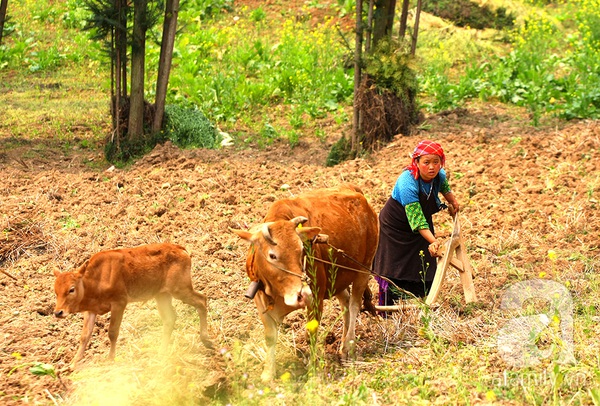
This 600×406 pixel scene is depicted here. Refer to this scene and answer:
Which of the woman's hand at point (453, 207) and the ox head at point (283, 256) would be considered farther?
the woman's hand at point (453, 207)

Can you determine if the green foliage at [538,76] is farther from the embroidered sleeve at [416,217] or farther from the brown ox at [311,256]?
the brown ox at [311,256]

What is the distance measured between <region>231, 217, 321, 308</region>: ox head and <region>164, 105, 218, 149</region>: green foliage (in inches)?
328

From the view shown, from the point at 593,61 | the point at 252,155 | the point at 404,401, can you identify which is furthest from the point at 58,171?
the point at 593,61

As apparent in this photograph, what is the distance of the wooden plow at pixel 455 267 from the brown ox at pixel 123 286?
192cm

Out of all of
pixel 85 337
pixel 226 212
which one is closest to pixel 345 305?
pixel 85 337

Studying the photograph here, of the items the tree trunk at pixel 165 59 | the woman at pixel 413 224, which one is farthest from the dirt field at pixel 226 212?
the tree trunk at pixel 165 59

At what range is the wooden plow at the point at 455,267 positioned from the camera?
7211 mm

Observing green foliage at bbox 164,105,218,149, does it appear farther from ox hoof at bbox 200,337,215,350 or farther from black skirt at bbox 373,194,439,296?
ox hoof at bbox 200,337,215,350

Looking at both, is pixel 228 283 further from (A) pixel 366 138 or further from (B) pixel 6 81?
(B) pixel 6 81

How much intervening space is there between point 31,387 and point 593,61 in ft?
47.8

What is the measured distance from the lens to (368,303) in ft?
25.5

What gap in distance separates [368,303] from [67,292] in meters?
2.78

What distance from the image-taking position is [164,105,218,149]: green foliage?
47.3 ft

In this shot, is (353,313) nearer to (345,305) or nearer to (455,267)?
(345,305)
